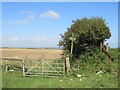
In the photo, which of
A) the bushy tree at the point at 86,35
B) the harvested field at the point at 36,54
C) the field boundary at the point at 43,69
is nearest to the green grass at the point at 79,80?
the field boundary at the point at 43,69

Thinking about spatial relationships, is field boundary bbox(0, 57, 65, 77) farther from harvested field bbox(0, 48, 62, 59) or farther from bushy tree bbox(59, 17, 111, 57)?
harvested field bbox(0, 48, 62, 59)

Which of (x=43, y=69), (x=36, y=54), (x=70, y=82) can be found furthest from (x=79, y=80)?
(x=36, y=54)

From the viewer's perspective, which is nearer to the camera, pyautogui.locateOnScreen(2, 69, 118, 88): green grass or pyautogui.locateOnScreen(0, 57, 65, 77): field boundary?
pyautogui.locateOnScreen(2, 69, 118, 88): green grass

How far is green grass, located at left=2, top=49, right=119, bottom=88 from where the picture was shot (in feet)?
49.8

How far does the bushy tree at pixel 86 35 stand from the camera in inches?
937

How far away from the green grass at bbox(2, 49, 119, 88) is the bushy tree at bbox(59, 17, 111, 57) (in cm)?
355

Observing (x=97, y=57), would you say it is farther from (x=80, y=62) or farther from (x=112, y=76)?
(x=112, y=76)

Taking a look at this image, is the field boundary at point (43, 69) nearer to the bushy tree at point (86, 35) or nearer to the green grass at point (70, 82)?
the green grass at point (70, 82)

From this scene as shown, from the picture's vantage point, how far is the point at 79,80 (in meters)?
16.7

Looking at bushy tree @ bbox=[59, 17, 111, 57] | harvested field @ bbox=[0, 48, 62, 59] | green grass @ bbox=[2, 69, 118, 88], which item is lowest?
green grass @ bbox=[2, 69, 118, 88]

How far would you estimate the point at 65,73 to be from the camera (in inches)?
744

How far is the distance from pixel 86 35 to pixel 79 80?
790 centimetres

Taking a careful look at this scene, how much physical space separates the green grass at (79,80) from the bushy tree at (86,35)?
11.7ft

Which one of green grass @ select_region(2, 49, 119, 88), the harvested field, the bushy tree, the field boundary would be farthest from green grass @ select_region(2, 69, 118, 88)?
the harvested field
